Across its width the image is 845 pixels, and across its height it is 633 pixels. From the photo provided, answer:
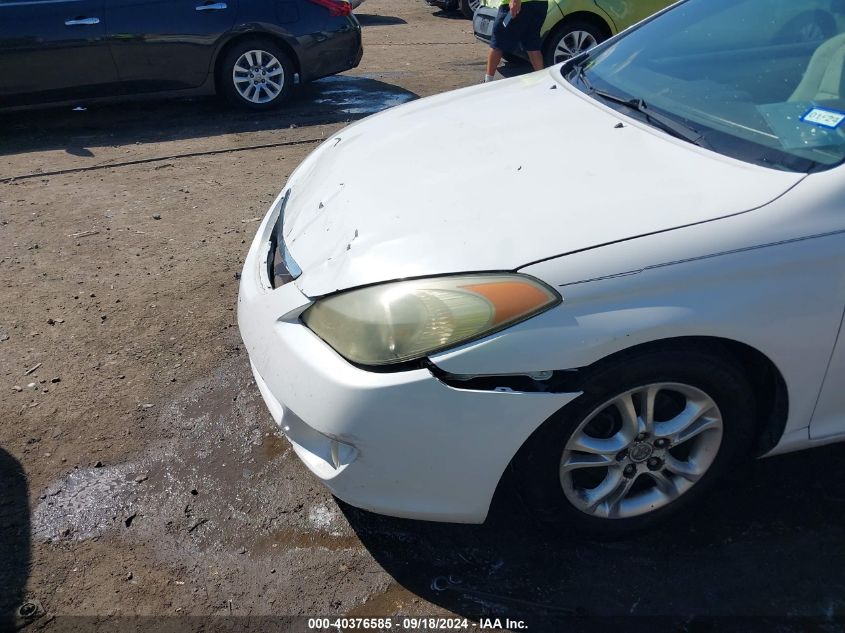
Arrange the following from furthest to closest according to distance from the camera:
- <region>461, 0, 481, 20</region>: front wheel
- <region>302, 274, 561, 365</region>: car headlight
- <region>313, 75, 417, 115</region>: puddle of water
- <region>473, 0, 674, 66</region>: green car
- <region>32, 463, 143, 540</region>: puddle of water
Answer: <region>461, 0, 481, 20</region>: front wheel → <region>473, 0, 674, 66</region>: green car → <region>313, 75, 417, 115</region>: puddle of water → <region>32, 463, 143, 540</region>: puddle of water → <region>302, 274, 561, 365</region>: car headlight

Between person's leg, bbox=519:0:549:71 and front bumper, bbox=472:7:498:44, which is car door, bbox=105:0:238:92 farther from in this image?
front bumper, bbox=472:7:498:44

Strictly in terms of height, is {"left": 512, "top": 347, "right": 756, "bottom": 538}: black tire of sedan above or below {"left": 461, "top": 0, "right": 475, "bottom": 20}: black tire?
Answer: below

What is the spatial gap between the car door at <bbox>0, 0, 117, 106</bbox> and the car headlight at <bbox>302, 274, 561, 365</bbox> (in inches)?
226

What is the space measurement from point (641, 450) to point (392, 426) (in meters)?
0.81

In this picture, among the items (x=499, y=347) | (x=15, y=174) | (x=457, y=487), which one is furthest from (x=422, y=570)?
(x=15, y=174)

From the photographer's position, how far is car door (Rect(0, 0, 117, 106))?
6.55m

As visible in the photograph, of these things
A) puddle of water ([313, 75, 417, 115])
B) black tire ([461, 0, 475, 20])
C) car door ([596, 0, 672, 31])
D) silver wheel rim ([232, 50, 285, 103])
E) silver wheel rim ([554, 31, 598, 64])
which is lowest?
puddle of water ([313, 75, 417, 115])

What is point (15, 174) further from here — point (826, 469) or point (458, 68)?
point (826, 469)

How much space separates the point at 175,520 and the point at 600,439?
1.50 metres

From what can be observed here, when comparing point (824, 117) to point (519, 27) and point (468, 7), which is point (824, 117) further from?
point (468, 7)

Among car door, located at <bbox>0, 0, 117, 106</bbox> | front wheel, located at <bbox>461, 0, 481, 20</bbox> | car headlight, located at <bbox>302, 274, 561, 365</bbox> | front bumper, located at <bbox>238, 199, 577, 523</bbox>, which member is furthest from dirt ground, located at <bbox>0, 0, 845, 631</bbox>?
front wheel, located at <bbox>461, 0, 481, 20</bbox>

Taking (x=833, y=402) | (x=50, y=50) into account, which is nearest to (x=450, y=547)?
(x=833, y=402)

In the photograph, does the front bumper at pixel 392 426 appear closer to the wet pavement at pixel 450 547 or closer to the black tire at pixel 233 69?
the wet pavement at pixel 450 547

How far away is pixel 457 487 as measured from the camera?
2.19 m
